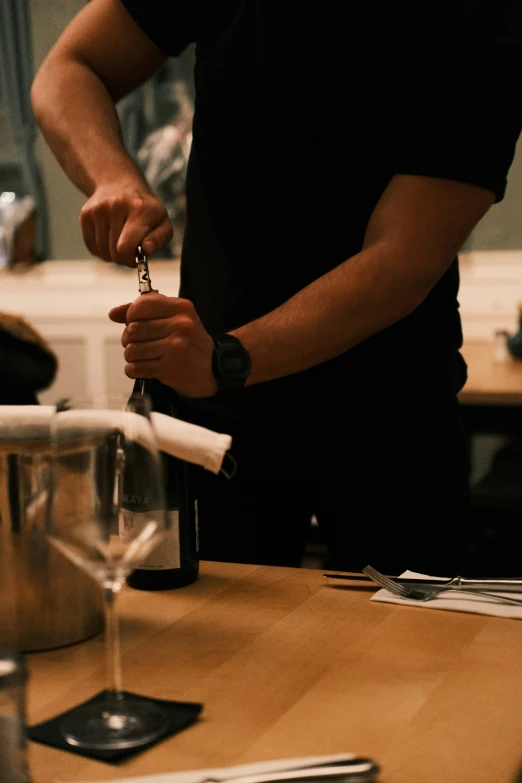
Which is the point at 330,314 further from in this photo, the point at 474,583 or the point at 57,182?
the point at 57,182

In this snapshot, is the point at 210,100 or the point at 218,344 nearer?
the point at 218,344

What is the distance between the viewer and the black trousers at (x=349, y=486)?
1235 mm

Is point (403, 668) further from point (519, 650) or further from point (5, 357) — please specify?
point (5, 357)

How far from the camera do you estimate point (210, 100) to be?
1303mm

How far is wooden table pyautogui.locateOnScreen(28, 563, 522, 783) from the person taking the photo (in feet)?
1.96

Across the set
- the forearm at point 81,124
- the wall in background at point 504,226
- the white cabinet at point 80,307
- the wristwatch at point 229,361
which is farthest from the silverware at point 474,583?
the white cabinet at point 80,307

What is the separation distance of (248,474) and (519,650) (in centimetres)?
55

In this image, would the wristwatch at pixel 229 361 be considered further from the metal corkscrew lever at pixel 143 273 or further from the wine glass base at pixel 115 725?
the wine glass base at pixel 115 725

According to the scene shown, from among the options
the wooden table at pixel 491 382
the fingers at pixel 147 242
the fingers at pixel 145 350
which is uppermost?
the fingers at pixel 147 242

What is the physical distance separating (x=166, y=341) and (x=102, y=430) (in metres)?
0.42

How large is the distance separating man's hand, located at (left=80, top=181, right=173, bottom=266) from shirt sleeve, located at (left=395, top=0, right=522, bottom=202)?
12.8 inches

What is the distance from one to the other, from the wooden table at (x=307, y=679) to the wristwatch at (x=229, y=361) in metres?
0.26

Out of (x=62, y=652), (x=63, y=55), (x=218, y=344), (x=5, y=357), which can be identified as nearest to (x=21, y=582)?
(x=62, y=652)

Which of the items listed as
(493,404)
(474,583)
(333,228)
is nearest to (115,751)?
(474,583)
